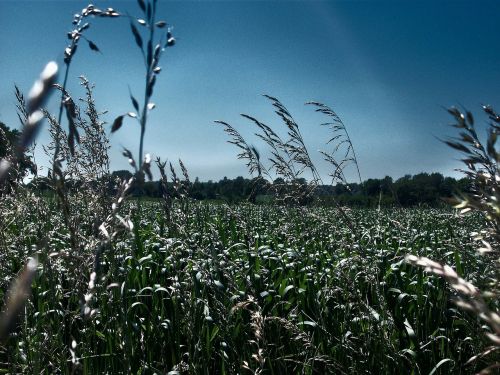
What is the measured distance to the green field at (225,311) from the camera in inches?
88.4

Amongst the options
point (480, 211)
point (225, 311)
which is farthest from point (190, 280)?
point (480, 211)

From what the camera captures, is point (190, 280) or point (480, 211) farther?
point (190, 280)

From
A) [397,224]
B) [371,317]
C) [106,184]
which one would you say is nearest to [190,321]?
[106,184]

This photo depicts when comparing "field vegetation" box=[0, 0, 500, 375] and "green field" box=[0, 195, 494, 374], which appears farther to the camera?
"green field" box=[0, 195, 494, 374]

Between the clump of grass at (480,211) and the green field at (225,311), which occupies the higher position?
Result: the clump of grass at (480,211)

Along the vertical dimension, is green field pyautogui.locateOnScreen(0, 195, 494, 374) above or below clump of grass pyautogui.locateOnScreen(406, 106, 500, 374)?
below

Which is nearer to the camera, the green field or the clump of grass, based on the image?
the clump of grass

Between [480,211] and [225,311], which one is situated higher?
[480,211]

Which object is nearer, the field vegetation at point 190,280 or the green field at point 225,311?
the field vegetation at point 190,280

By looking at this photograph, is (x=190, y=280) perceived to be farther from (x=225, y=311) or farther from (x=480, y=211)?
(x=480, y=211)

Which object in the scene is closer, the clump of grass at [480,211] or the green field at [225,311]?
the clump of grass at [480,211]

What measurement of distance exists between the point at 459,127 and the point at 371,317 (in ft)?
4.99

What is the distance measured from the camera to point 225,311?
2.29m

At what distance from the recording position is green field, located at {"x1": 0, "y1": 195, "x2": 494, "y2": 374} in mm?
2246
